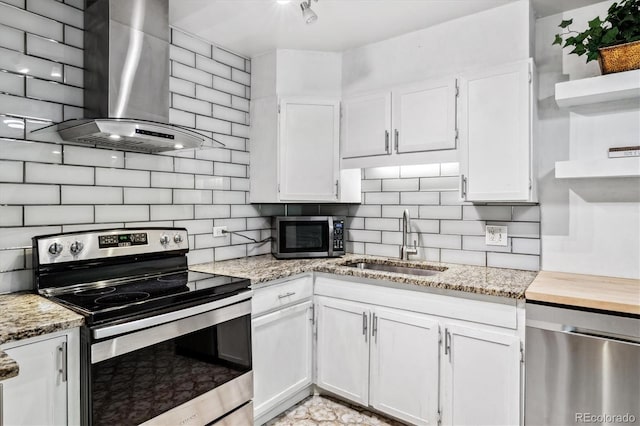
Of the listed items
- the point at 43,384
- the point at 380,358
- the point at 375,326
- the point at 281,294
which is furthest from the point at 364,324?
the point at 43,384

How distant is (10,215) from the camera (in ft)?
5.66

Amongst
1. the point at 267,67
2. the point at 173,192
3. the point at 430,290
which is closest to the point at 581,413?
the point at 430,290

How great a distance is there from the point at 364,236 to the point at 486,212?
0.93 meters

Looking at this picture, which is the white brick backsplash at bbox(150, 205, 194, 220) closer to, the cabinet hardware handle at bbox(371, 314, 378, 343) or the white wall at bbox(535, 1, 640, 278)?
the cabinet hardware handle at bbox(371, 314, 378, 343)

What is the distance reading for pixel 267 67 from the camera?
110 inches

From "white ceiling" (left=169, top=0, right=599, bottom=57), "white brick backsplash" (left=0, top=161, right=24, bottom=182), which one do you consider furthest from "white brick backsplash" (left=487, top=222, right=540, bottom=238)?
"white brick backsplash" (left=0, top=161, right=24, bottom=182)

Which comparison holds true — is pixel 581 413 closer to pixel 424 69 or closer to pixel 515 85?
pixel 515 85

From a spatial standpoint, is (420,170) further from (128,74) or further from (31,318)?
(31,318)

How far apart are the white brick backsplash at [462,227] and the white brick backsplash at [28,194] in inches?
88.8

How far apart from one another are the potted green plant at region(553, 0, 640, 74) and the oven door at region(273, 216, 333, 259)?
1760mm

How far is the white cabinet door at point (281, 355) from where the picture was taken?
→ 211 cm

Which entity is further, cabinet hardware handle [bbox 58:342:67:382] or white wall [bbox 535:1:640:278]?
white wall [bbox 535:1:640:278]

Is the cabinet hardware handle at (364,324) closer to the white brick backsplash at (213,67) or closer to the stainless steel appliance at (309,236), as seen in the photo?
the stainless steel appliance at (309,236)

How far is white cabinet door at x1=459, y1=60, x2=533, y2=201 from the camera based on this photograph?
205 cm
